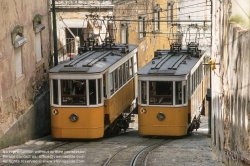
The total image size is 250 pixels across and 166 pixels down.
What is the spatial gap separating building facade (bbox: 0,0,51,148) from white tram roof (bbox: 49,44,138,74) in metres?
1.10

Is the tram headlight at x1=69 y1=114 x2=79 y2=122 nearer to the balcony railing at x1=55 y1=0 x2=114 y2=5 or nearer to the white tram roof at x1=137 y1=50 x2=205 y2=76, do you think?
the white tram roof at x1=137 y1=50 x2=205 y2=76

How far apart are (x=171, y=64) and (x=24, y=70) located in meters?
4.20

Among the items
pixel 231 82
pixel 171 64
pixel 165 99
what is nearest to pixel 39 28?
pixel 171 64

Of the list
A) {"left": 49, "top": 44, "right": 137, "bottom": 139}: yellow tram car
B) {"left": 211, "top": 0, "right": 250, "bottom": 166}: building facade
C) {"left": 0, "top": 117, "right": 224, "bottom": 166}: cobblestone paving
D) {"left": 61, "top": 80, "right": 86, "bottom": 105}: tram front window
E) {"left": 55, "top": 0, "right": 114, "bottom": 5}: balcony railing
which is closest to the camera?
{"left": 211, "top": 0, "right": 250, "bottom": 166}: building facade

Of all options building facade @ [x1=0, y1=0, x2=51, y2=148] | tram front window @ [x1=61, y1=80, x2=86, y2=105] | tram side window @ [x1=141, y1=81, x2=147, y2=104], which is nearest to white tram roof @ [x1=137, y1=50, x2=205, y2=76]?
tram side window @ [x1=141, y1=81, x2=147, y2=104]

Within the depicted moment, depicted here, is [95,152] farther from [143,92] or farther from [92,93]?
[143,92]

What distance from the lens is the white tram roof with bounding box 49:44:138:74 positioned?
59.2 feet

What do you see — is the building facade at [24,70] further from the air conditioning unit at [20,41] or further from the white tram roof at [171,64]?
the white tram roof at [171,64]

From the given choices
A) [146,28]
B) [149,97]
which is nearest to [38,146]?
[149,97]

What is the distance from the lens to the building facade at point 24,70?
17.2 m

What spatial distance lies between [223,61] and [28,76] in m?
6.67

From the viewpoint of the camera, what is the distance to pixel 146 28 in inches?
1328

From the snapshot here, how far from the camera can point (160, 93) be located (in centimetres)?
1919

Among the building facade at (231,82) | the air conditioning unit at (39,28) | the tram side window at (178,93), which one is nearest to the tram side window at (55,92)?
the air conditioning unit at (39,28)
